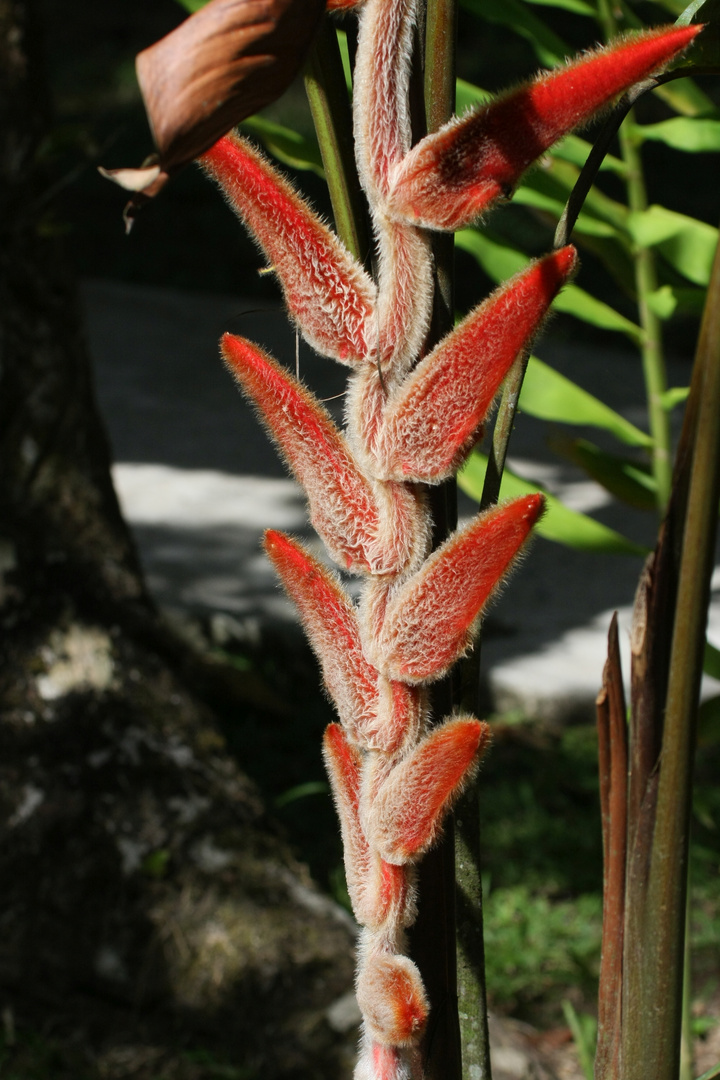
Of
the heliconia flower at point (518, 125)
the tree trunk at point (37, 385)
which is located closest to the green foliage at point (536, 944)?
the tree trunk at point (37, 385)

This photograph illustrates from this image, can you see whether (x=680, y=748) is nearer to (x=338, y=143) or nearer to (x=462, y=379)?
(x=462, y=379)

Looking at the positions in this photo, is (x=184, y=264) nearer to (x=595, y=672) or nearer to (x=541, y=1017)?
(x=595, y=672)

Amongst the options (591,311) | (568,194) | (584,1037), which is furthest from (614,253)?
(584,1037)

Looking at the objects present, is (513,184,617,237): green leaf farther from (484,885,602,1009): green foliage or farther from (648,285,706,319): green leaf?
(484,885,602,1009): green foliage

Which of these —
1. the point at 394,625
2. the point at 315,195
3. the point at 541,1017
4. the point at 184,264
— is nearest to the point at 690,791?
the point at 394,625

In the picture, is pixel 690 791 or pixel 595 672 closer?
pixel 690 791

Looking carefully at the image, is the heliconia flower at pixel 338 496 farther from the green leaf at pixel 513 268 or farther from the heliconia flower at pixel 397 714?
the green leaf at pixel 513 268
